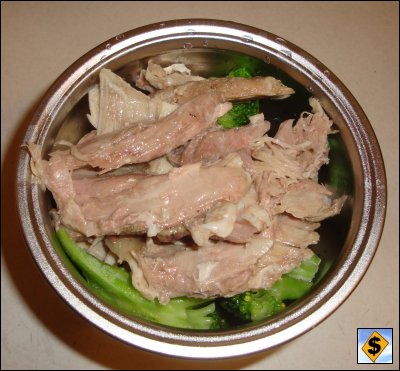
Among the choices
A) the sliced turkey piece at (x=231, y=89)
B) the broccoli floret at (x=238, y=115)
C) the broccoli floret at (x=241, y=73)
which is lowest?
the broccoli floret at (x=238, y=115)

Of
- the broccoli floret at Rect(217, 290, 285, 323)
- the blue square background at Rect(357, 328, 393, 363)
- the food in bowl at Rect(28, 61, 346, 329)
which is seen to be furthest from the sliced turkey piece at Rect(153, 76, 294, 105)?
the blue square background at Rect(357, 328, 393, 363)

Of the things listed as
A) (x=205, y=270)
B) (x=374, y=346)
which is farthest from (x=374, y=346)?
(x=205, y=270)

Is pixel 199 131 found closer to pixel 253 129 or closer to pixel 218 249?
pixel 253 129

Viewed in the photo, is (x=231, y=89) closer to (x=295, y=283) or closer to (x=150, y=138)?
(x=150, y=138)

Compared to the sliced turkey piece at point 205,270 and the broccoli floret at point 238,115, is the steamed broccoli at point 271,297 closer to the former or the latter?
the sliced turkey piece at point 205,270

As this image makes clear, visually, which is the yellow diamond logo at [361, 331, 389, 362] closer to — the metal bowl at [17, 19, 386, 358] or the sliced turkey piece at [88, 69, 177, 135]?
the metal bowl at [17, 19, 386, 358]

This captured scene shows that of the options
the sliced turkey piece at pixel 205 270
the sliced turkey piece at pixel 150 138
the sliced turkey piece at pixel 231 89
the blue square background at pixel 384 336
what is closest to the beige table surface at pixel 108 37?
the blue square background at pixel 384 336
